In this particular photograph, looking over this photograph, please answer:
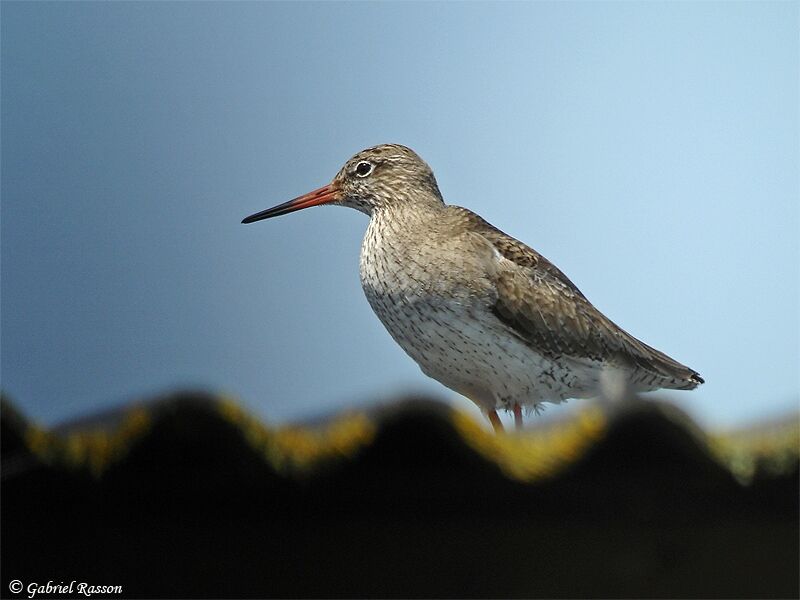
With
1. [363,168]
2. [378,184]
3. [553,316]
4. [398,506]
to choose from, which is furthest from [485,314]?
[398,506]

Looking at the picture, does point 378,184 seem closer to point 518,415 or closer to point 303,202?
point 303,202

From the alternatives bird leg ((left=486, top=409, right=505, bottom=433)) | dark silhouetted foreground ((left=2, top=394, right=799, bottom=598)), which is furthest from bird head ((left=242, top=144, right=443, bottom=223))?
dark silhouetted foreground ((left=2, top=394, right=799, bottom=598))

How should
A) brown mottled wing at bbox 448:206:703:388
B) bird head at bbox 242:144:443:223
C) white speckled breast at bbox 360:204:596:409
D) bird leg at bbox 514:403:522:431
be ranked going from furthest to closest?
bird head at bbox 242:144:443:223 → bird leg at bbox 514:403:522:431 → brown mottled wing at bbox 448:206:703:388 → white speckled breast at bbox 360:204:596:409

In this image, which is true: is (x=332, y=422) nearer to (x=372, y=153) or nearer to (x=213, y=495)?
(x=213, y=495)

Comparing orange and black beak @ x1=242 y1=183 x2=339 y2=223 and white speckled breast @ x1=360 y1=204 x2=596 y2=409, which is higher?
orange and black beak @ x1=242 y1=183 x2=339 y2=223

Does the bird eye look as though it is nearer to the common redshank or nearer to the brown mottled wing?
the common redshank

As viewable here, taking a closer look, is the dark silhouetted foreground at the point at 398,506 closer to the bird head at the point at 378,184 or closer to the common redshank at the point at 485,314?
the common redshank at the point at 485,314
